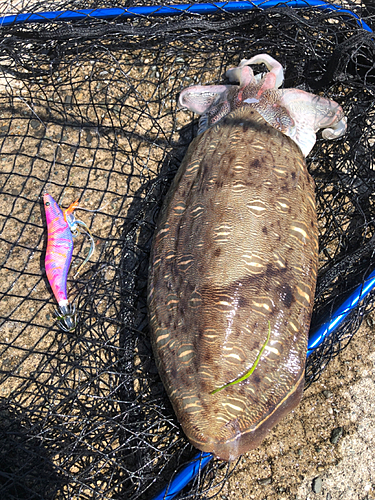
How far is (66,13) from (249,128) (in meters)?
2.18

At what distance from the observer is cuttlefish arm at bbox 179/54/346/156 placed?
9.93 ft

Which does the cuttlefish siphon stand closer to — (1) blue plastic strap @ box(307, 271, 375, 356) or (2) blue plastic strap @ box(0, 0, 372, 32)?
(1) blue plastic strap @ box(307, 271, 375, 356)

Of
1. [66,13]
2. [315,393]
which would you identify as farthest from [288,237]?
[66,13]

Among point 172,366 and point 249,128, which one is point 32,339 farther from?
point 249,128

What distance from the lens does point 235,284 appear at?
232 cm

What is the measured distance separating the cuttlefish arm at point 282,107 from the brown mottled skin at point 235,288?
356 millimetres

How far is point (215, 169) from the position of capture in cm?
266

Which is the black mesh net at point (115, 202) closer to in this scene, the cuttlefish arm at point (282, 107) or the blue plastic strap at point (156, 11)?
the blue plastic strap at point (156, 11)

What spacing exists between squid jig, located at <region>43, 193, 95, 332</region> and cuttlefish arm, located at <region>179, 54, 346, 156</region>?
1.40m

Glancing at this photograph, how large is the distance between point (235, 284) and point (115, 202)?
1.80 meters

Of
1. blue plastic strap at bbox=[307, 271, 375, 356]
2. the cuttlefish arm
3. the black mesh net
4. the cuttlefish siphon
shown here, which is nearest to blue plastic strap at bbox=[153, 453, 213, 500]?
the black mesh net

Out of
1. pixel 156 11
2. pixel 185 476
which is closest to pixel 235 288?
pixel 185 476

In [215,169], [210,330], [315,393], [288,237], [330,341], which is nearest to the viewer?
[210,330]

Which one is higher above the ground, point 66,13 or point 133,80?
point 66,13
